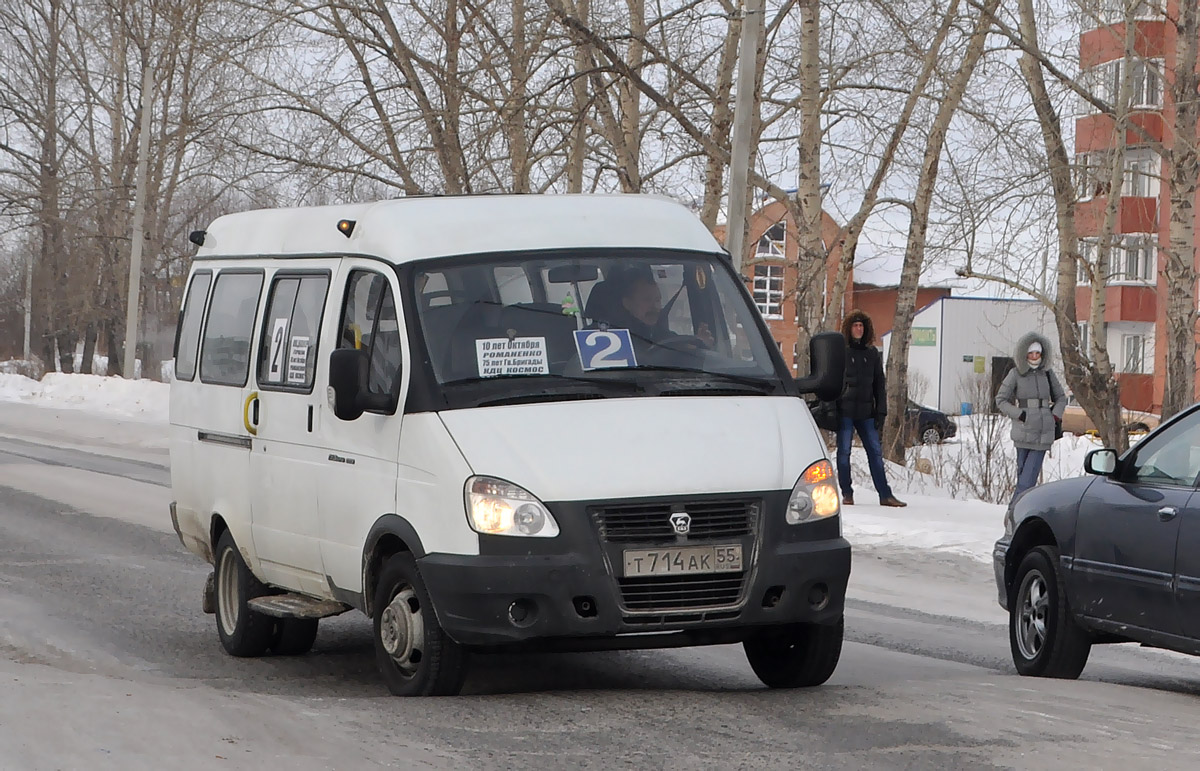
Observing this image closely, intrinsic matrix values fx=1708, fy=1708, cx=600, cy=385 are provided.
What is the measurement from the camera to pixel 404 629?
6.91m

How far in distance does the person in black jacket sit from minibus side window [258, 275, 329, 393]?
28.3 feet

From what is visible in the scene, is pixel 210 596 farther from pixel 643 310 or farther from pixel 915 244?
pixel 915 244

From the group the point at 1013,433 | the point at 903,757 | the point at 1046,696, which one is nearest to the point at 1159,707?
the point at 1046,696

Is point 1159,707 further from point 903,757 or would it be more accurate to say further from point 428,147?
point 428,147

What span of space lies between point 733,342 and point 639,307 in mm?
454

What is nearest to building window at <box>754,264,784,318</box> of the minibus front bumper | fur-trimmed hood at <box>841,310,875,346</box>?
fur-trimmed hood at <box>841,310,875,346</box>

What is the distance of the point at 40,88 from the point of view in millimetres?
54188

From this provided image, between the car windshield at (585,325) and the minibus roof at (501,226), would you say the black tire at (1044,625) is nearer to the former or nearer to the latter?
the car windshield at (585,325)

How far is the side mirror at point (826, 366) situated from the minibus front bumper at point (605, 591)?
3.31 ft

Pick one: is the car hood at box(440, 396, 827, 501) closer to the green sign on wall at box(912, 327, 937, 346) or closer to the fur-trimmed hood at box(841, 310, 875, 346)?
the fur-trimmed hood at box(841, 310, 875, 346)

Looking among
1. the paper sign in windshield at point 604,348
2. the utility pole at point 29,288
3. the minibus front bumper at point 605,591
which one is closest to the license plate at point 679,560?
the minibus front bumper at point 605,591

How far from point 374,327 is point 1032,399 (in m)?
9.35

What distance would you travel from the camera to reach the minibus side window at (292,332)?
26.0 ft

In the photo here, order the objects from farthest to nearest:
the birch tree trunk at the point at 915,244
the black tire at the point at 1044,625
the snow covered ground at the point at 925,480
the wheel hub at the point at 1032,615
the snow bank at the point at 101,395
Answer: the snow bank at the point at 101,395 < the birch tree trunk at the point at 915,244 < the snow covered ground at the point at 925,480 < the wheel hub at the point at 1032,615 < the black tire at the point at 1044,625
